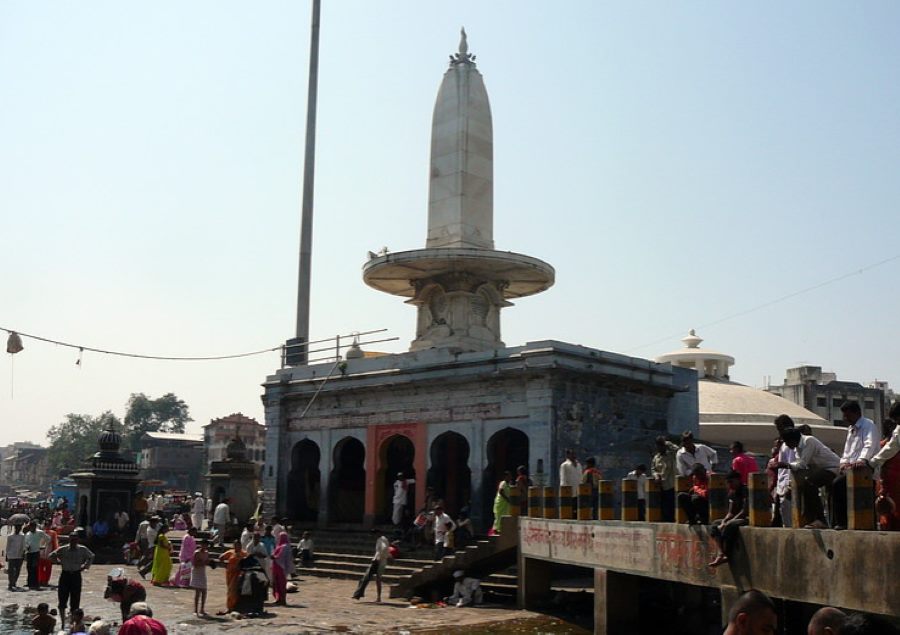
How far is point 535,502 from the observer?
67.5 feet

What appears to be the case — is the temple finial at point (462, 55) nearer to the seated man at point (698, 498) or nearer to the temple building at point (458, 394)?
the temple building at point (458, 394)

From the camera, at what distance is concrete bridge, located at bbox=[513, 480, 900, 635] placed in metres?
10.1

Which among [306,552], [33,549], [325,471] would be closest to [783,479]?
[306,552]

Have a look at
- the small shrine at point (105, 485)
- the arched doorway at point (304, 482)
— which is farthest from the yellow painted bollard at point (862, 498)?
the small shrine at point (105, 485)

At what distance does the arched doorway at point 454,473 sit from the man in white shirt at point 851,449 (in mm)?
18103

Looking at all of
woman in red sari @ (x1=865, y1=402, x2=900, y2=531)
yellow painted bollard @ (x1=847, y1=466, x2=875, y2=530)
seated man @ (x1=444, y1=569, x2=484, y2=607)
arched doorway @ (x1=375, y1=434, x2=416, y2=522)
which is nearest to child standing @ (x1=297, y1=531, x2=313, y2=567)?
arched doorway @ (x1=375, y1=434, x2=416, y2=522)

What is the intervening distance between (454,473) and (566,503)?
11002 mm

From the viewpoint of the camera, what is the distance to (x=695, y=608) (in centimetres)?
1808

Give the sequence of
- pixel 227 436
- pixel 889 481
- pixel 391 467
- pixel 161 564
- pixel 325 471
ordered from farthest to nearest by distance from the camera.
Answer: pixel 227 436 < pixel 391 467 < pixel 325 471 < pixel 161 564 < pixel 889 481

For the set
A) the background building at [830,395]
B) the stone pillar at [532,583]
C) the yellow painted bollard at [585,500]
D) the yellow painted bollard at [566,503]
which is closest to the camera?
the yellow painted bollard at [585,500]

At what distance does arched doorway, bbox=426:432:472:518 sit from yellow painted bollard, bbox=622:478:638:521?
487 inches

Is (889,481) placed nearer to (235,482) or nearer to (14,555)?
(14,555)

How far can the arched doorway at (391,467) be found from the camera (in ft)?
94.4

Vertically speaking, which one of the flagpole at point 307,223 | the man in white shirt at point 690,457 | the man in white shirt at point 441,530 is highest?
the flagpole at point 307,223
